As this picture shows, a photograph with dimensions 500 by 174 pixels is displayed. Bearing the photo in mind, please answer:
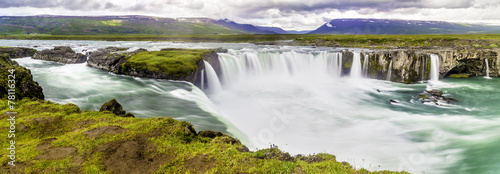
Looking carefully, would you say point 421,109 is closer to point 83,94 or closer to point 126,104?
point 126,104

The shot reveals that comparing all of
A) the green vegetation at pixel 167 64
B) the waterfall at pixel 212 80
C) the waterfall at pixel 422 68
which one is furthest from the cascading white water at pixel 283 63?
the waterfall at pixel 422 68

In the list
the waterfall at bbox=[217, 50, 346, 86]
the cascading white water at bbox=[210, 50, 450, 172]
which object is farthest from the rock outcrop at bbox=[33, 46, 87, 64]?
the cascading white water at bbox=[210, 50, 450, 172]

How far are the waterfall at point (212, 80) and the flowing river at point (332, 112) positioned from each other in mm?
307

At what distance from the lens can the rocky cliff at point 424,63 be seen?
42.6m

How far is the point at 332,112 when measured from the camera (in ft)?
87.9

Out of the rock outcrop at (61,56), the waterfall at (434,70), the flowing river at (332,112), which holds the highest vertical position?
the rock outcrop at (61,56)

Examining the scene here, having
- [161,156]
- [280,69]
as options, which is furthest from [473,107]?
[161,156]

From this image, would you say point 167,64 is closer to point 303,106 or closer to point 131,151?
point 303,106

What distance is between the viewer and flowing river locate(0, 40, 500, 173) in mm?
15428

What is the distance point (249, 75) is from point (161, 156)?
115ft

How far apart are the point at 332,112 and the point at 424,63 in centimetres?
2878

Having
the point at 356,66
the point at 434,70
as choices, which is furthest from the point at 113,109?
the point at 434,70

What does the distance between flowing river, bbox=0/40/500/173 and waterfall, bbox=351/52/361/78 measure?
4046mm

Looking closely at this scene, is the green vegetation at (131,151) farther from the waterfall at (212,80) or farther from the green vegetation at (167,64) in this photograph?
the waterfall at (212,80)
